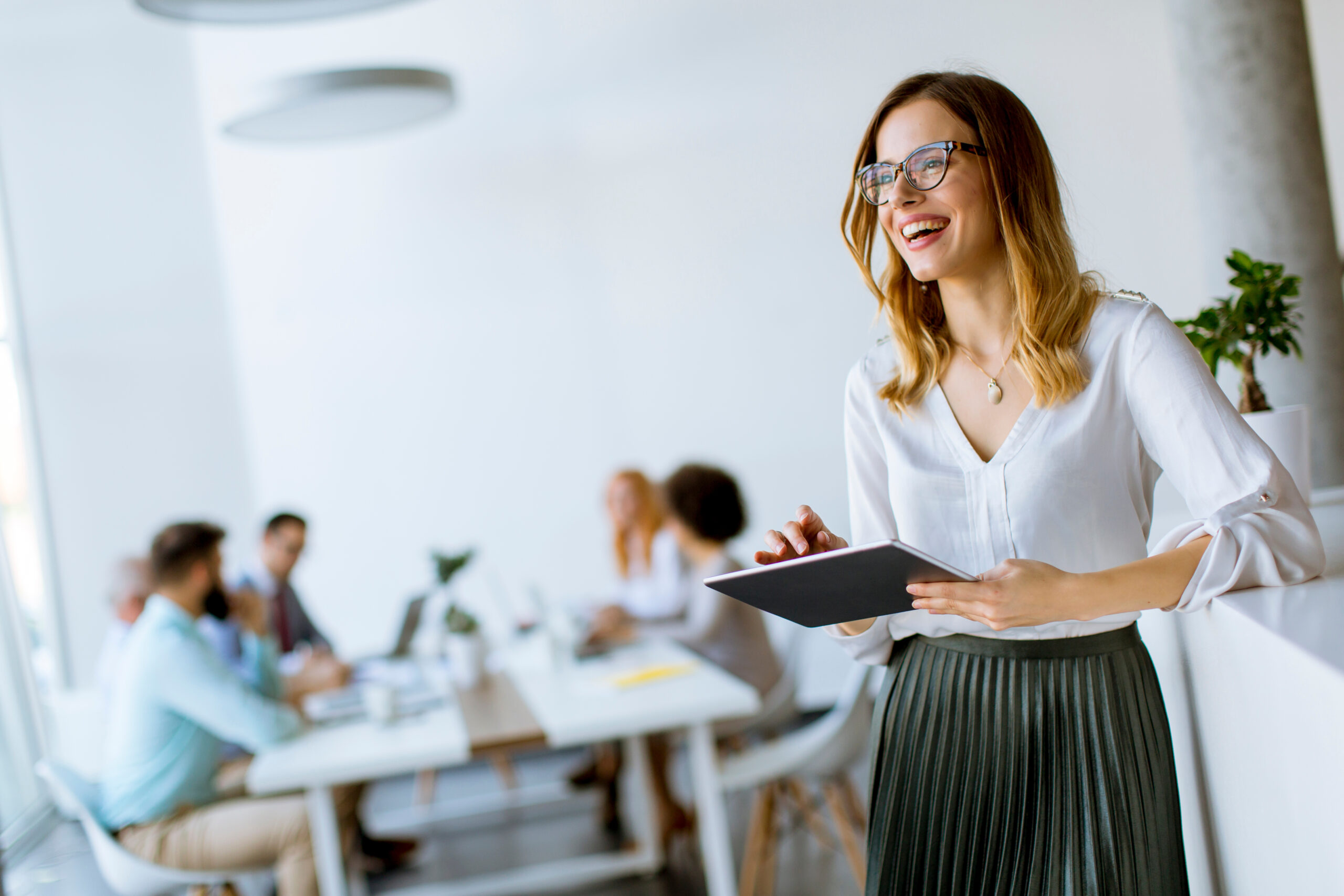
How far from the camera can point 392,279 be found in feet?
19.7

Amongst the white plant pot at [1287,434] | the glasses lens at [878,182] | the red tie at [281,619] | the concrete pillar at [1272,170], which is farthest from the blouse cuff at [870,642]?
the red tie at [281,619]

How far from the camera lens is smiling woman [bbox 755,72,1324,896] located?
50.5 inches

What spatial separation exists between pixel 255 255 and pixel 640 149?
2.22 metres

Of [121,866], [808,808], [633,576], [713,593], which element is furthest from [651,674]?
[633,576]

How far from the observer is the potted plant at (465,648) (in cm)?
397

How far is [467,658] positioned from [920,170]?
300 centimetres

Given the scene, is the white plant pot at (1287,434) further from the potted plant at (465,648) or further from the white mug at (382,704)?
the potted plant at (465,648)

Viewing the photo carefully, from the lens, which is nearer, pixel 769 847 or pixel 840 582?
pixel 840 582

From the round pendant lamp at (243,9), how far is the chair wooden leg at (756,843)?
285 centimetres

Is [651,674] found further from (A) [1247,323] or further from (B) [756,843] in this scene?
(A) [1247,323]

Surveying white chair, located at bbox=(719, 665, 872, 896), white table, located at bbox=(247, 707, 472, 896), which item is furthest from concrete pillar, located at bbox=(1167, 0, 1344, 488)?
white table, located at bbox=(247, 707, 472, 896)

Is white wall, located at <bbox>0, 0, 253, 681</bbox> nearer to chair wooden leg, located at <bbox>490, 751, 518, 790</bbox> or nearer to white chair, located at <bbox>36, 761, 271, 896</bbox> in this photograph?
chair wooden leg, located at <bbox>490, 751, 518, 790</bbox>

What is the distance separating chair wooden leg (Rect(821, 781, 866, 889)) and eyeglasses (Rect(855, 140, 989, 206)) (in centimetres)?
251

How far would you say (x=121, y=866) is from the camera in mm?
3035
